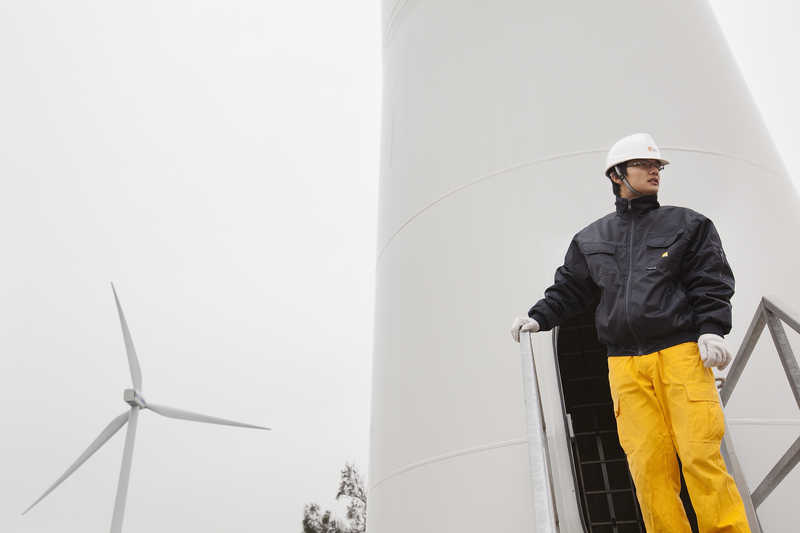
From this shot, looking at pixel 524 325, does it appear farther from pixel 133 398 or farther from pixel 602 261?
pixel 133 398

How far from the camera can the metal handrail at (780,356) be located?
8.60 feet

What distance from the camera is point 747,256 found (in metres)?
4.38

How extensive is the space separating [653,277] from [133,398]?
53.3 ft

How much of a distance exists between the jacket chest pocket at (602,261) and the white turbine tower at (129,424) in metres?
14.1

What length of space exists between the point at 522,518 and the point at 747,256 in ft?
8.62

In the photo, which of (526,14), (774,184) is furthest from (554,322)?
(526,14)

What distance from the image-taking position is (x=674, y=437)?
2590mm

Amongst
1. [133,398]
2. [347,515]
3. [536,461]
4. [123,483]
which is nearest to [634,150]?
[536,461]

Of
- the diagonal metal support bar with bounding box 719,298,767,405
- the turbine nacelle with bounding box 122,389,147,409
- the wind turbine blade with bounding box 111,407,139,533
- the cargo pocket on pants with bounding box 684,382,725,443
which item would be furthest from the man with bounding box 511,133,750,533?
the turbine nacelle with bounding box 122,389,147,409

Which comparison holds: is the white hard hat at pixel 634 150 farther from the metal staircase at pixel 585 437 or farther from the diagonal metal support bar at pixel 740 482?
the diagonal metal support bar at pixel 740 482

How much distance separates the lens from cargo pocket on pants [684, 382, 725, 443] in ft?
7.95

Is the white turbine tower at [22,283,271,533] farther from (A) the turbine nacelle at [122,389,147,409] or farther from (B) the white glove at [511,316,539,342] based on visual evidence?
(B) the white glove at [511,316,539,342]

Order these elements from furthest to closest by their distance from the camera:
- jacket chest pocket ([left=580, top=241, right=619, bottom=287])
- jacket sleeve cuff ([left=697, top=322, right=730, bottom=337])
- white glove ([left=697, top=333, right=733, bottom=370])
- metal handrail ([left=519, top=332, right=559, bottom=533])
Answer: jacket chest pocket ([left=580, top=241, right=619, bottom=287])
jacket sleeve cuff ([left=697, top=322, right=730, bottom=337])
white glove ([left=697, top=333, right=733, bottom=370])
metal handrail ([left=519, top=332, right=559, bottom=533])

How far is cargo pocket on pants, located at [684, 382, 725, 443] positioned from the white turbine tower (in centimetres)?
1449
